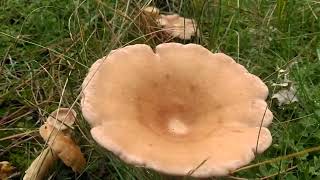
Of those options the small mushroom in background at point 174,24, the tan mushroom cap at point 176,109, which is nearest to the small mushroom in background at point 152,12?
the small mushroom in background at point 174,24

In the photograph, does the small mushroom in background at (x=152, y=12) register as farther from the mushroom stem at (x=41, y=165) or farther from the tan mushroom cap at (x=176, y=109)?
the mushroom stem at (x=41, y=165)

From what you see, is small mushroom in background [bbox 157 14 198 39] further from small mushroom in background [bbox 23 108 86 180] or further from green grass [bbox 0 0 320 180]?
small mushroom in background [bbox 23 108 86 180]

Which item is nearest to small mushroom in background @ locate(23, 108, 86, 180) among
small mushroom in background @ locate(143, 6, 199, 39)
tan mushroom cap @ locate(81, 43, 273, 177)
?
tan mushroom cap @ locate(81, 43, 273, 177)

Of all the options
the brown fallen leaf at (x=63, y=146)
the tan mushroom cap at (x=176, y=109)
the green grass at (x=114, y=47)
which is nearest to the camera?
the tan mushroom cap at (x=176, y=109)

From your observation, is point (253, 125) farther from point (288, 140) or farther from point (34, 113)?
point (34, 113)

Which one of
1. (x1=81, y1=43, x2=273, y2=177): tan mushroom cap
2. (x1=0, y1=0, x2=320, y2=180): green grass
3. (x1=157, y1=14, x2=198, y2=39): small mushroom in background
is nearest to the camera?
(x1=81, y1=43, x2=273, y2=177): tan mushroom cap

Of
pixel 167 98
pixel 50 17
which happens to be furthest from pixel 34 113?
pixel 167 98

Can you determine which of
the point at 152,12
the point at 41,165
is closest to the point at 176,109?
the point at 41,165
